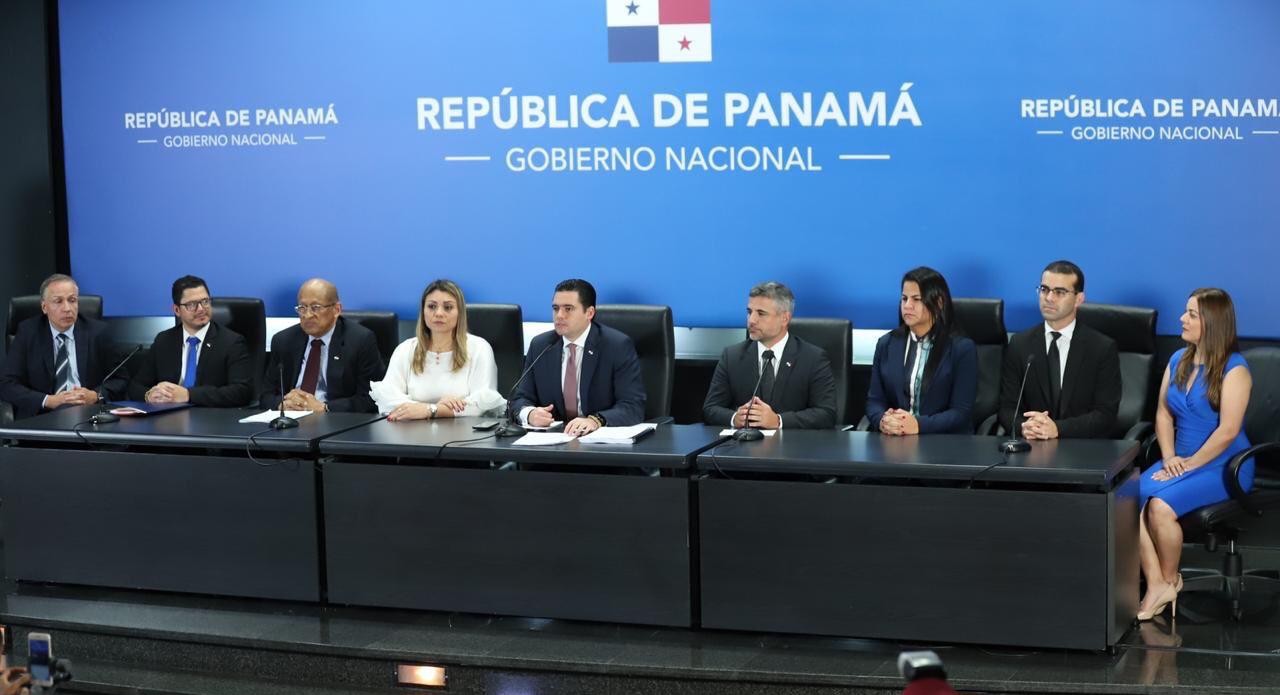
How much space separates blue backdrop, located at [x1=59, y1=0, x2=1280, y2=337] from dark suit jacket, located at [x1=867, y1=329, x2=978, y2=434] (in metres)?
0.66

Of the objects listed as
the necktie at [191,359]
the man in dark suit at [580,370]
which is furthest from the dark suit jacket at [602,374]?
the necktie at [191,359]

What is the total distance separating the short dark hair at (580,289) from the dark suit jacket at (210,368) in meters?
1.59

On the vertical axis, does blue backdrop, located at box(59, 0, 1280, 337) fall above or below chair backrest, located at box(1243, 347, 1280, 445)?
above

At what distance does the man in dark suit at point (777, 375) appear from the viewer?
5051mm

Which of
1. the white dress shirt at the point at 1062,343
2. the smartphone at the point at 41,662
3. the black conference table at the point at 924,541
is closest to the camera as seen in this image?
the smartphone at the point at 41,662

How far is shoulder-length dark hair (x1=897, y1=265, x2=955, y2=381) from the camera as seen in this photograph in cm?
502

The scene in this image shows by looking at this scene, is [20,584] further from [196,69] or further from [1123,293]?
[1123,293]

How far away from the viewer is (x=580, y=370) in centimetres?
522

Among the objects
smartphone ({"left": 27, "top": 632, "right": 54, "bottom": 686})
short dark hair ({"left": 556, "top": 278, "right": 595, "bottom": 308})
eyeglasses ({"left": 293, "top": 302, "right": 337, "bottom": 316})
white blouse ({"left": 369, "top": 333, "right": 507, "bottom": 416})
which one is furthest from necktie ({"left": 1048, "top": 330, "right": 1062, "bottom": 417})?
smartphone ({"left": 27, "top": 632, "right": 54, "bottom": 686})

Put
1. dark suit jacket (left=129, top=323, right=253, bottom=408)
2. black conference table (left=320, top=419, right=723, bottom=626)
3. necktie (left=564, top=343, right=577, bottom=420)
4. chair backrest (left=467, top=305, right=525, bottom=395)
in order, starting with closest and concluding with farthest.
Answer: black conference table (left=320, top=419, right=723, bottom=626) < necktie (left=564, top=343, right=577, bottom=420) < chair backrest (left=467, top=305, right=525, bottom=395) < dark suit jacket (left=129, top=323, right=253, bottom=408)

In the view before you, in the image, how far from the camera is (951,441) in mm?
4402

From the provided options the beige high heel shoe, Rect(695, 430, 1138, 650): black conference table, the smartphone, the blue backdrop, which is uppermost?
the blue backdrop

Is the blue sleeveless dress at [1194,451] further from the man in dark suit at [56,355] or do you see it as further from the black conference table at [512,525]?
the man in dark suit at [56,355]

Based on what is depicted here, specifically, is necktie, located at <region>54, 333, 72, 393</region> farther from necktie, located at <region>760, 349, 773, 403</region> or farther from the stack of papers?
necktie, located at <region>760, 349, 773, 403</region>
